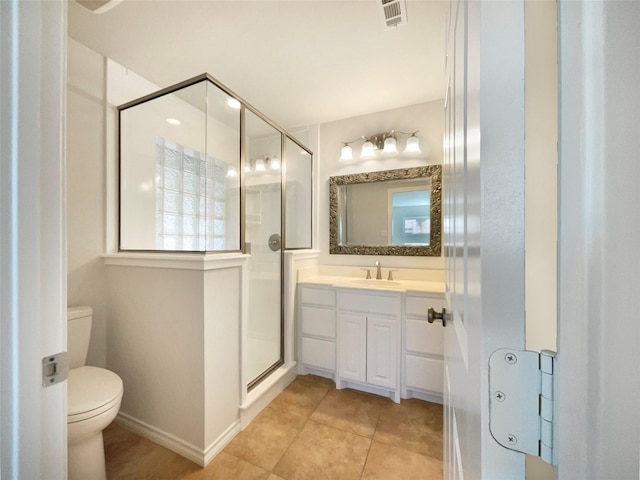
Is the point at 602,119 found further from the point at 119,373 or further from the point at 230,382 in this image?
the point at 119,373

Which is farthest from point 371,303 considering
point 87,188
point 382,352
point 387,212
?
point 87,188

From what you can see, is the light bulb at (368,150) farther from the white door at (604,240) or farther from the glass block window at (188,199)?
the white door at (604,240)

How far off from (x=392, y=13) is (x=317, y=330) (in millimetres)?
2125

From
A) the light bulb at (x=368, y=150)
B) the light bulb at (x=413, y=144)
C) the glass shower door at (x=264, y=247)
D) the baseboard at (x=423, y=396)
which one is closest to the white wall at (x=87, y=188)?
the glass shower door at (x=264, y=247)

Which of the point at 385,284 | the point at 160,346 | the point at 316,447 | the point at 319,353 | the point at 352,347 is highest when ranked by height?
the point at 385,284

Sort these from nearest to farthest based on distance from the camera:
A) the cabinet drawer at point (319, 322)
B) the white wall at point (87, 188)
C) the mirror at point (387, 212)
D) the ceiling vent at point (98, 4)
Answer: the ceiling vent at point (98, 4) < the white wall at point (87, 188) < the cabinet drawer at point (319, 322) < the mirror at point (387, 212)

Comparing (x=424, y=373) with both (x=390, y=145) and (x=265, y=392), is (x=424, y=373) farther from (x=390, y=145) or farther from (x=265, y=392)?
(x=390, y=145)

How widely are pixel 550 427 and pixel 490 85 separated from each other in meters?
0.37

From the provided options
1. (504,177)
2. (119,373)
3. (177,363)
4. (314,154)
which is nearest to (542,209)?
(504,177)

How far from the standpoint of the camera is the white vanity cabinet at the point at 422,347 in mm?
1737

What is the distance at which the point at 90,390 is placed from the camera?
47.2 inches

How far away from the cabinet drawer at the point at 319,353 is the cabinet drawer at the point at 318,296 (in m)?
0.31

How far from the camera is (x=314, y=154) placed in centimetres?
262

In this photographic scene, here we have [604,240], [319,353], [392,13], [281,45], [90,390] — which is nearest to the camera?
[604,240]
